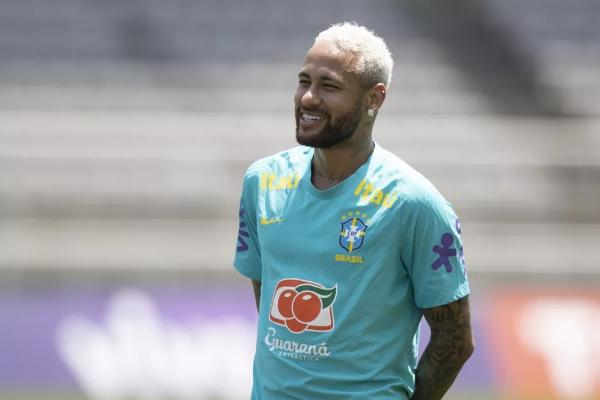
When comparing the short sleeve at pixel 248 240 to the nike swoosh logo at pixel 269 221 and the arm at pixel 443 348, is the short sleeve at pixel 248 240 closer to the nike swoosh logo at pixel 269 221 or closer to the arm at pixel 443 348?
the nike swoosh logo at pixel 269 221

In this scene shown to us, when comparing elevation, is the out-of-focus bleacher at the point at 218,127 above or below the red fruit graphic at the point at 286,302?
below

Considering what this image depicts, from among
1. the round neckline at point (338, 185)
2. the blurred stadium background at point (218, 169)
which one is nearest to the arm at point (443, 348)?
the round neckline at point (338, 185)

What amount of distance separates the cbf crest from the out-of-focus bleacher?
624 cm

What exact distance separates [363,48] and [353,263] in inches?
20.8

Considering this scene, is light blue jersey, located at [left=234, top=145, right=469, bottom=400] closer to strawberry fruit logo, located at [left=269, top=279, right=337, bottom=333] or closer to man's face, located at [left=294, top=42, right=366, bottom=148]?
strawberry fruit logo, located at [left=269, top=279, right=337, bottom=333]

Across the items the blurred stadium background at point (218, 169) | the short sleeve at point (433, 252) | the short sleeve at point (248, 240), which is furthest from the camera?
the blurred stadium background at point (218, 169)

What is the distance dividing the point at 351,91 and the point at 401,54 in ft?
28.7

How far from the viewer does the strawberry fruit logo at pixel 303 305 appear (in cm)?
304

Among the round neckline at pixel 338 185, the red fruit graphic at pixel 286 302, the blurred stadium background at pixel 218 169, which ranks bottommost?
the blurred stadium background at pixel 218 169

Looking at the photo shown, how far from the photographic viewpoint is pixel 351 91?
306cm

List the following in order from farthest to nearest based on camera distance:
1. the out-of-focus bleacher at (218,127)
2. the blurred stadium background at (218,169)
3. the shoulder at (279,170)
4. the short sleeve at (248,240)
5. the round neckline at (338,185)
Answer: the out-of-focus bleacher at (218,127) → the blurred stadium background at (218,169) → the short sleeve at (248,240) → the shoulder at (279,170) → the round neckline at (338,185)

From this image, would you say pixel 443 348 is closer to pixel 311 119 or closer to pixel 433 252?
pixel 433 252

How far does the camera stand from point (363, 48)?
10.1 ft

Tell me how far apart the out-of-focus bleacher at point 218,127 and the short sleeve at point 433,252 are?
6.22 meters
